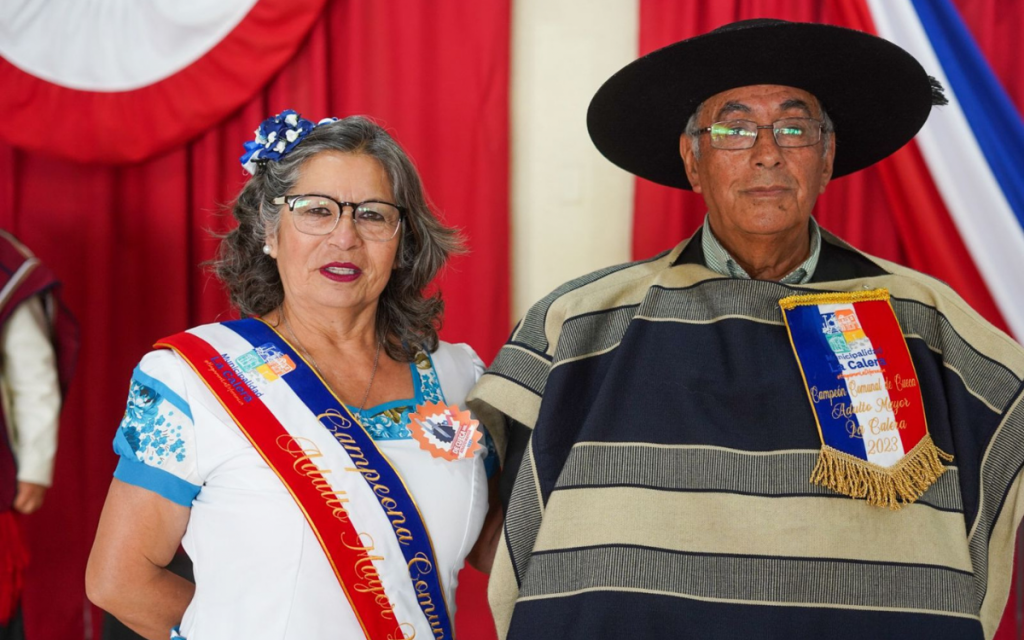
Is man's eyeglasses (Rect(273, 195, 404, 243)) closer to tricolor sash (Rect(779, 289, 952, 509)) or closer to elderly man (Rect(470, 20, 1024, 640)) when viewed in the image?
elderly man (Rect(470, 20, 1024, 640))

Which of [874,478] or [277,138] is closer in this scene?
[874,478]

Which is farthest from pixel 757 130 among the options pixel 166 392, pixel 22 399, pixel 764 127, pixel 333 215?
pixel 22 399

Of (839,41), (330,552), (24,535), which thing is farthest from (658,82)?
(24,535)

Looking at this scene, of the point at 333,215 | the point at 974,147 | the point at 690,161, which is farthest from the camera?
the point at 974,147

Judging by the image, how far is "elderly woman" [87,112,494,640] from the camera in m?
1.64

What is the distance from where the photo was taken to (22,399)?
2213mm

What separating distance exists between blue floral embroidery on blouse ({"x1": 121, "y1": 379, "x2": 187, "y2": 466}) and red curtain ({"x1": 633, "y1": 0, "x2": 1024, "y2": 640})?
1593 millimetres

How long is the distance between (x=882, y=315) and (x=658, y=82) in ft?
2.25

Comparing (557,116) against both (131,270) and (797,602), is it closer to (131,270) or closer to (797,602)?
(131,270)

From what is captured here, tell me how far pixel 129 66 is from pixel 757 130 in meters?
1.72

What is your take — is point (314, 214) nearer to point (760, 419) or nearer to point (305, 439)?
point (305, 439)

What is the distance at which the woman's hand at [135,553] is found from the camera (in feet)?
5.37

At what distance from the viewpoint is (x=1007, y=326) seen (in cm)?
253

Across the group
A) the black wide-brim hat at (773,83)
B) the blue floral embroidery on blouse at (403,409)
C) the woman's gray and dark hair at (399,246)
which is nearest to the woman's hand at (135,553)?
the blue floral embroidery on blouse at (403,409)
